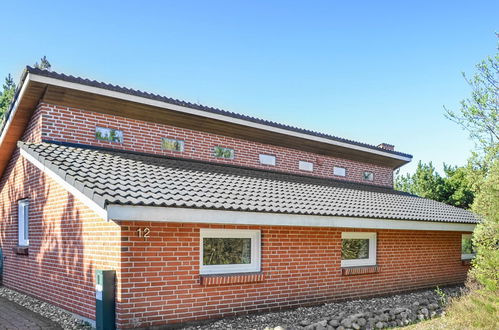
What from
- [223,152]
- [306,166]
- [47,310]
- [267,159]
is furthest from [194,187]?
[306,166]

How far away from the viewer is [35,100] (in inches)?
409

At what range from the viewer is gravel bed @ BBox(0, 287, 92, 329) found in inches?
309

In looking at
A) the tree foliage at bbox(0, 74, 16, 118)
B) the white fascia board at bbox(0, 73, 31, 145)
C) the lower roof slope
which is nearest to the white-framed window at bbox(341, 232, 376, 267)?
the lower roof slope

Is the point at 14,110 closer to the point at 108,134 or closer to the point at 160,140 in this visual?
the point at 108,134

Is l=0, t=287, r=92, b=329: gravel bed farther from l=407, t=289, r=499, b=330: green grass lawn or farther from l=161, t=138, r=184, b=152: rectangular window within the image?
l=407, t=289, r=499, b=330: green grass lawn

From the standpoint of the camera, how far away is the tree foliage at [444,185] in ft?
77.6

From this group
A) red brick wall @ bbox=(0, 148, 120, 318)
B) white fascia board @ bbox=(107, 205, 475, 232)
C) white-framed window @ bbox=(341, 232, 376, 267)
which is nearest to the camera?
white fascia board @ bbox=(107, 205, 475, 232)

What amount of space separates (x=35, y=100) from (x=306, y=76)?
951 centimetres

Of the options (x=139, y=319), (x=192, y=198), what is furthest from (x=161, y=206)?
(x=139, y=319)

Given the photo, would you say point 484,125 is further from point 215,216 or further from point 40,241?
point 40,241

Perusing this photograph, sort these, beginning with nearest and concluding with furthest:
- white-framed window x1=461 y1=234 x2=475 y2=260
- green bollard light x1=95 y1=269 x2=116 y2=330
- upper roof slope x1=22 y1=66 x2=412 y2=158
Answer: green bollard light x1=95 y1=269 x2=116 y2=330, upper roof slope x1=22 y1=66 x2=412 y2=158, white-framed window x1=461 y1=234 x2=475 y2=260

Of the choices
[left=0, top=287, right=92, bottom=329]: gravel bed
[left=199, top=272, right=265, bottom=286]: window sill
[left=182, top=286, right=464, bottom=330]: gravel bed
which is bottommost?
[left=0, top=287, right=92, bottom=329]: gravel bed

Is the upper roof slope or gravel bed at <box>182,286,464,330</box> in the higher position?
the upper roof slope

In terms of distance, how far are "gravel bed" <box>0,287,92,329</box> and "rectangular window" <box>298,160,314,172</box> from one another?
9.34 meters
